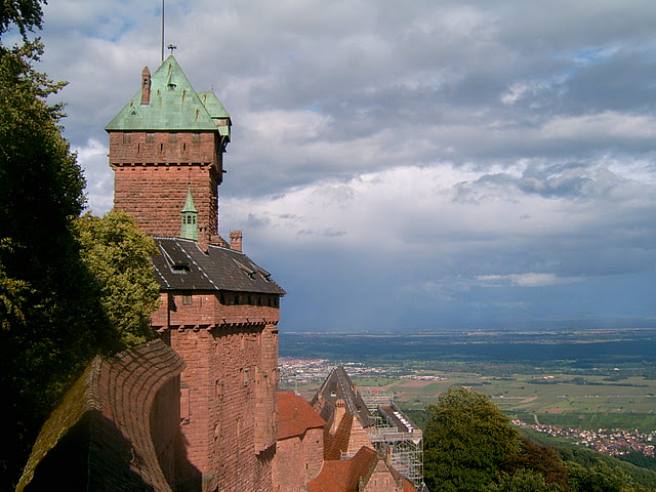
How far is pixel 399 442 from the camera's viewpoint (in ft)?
182

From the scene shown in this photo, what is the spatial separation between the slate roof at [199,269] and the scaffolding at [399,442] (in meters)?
17.2

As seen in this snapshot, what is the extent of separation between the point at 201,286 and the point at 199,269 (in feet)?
3.89

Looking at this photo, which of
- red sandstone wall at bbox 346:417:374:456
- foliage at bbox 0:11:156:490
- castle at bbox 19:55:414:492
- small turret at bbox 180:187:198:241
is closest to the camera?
foliage at bbox 0:11:156:490

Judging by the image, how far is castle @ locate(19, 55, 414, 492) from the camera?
2480cm

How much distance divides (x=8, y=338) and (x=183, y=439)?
13.3 m

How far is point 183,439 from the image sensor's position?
82.5ft

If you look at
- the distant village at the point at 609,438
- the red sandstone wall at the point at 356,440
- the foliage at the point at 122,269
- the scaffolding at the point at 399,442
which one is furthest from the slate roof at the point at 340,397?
the distant village at the point at 609,438

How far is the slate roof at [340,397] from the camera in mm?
56844

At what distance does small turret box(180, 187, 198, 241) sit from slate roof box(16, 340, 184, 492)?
54.3 feet

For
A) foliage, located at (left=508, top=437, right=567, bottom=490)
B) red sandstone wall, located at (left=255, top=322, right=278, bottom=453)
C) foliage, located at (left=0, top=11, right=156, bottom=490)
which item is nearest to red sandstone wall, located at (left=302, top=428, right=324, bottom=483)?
red sandstone wall, located at (left=255, top=322, right=278, bottom=453)

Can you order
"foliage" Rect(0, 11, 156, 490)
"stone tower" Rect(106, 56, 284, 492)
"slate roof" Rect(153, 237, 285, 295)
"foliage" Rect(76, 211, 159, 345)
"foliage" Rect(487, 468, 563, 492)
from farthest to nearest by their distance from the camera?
"foliage" Rect(487, 468, 563, 492), "slate roof" Rect(153, 237, 285, 295), "stone tower" Rect(106, 56, 284, 492), "foliage" Rect(76, 211, 159, 345), "foliage" Rect(0, 11, 156, 490)

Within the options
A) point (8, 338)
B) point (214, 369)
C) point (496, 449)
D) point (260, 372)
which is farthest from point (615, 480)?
point (8, 338)

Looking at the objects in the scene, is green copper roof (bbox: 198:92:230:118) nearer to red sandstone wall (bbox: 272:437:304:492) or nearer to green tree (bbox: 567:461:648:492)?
red sandstone wall (bbox: 272:437:304:492)

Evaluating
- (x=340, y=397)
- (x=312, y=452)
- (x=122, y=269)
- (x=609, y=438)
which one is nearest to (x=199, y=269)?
(x=122, y=269)
